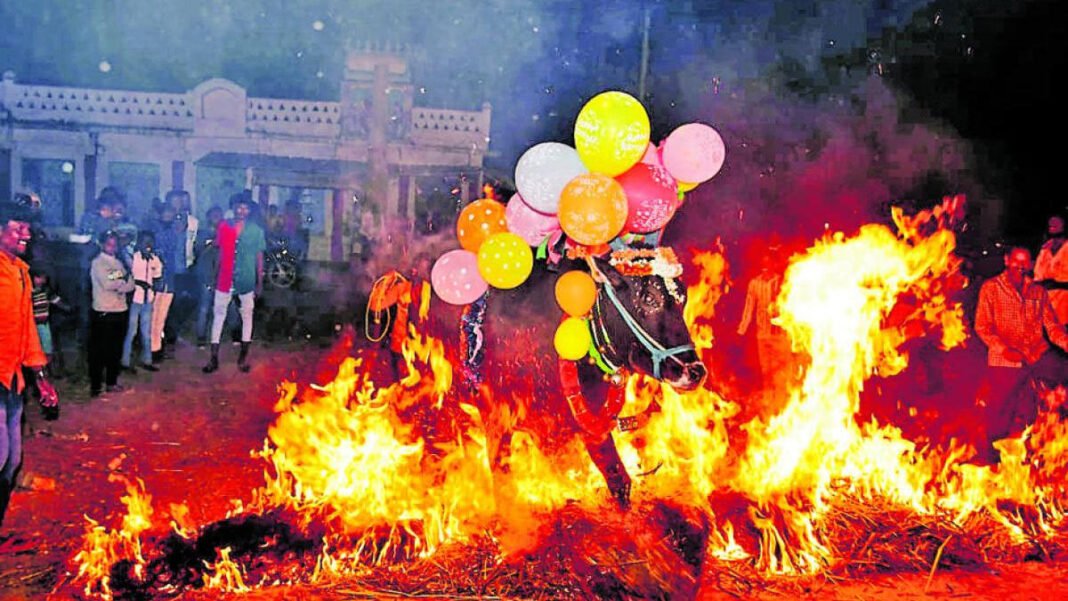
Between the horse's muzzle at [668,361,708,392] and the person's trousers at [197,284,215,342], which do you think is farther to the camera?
the person's trousers at [197,284,215,342]

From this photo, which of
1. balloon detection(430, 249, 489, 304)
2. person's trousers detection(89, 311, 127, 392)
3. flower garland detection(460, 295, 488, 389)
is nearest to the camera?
balloon detection(430, 249, 489, 304)

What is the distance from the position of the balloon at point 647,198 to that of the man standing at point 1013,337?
448 cm

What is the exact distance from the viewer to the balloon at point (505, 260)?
430cm

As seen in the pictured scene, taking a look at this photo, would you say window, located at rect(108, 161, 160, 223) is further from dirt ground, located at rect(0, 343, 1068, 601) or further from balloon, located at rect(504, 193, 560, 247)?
balloon, located at rect(504, 193, 560, 247)

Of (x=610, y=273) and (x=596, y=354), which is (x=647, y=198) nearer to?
(x=610, y=273)

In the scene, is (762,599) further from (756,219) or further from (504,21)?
(504,21)

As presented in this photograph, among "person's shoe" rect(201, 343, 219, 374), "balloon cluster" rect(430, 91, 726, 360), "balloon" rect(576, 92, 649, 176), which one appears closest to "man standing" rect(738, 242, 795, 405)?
"balloon cluster" rect(430, 91, 726, 360)

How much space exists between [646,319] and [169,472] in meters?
4.51

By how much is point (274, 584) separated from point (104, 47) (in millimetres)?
20622

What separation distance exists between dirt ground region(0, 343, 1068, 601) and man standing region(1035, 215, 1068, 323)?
527 cm

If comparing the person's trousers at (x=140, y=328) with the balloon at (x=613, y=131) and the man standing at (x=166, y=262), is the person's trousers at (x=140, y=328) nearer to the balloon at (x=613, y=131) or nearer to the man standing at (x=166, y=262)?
the man standing at (x=166, y=262)

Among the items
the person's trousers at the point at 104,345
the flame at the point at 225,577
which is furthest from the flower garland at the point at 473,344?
the person's trousers at the point at 104,345

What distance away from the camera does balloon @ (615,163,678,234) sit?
404 cm

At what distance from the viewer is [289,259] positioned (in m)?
15.7
